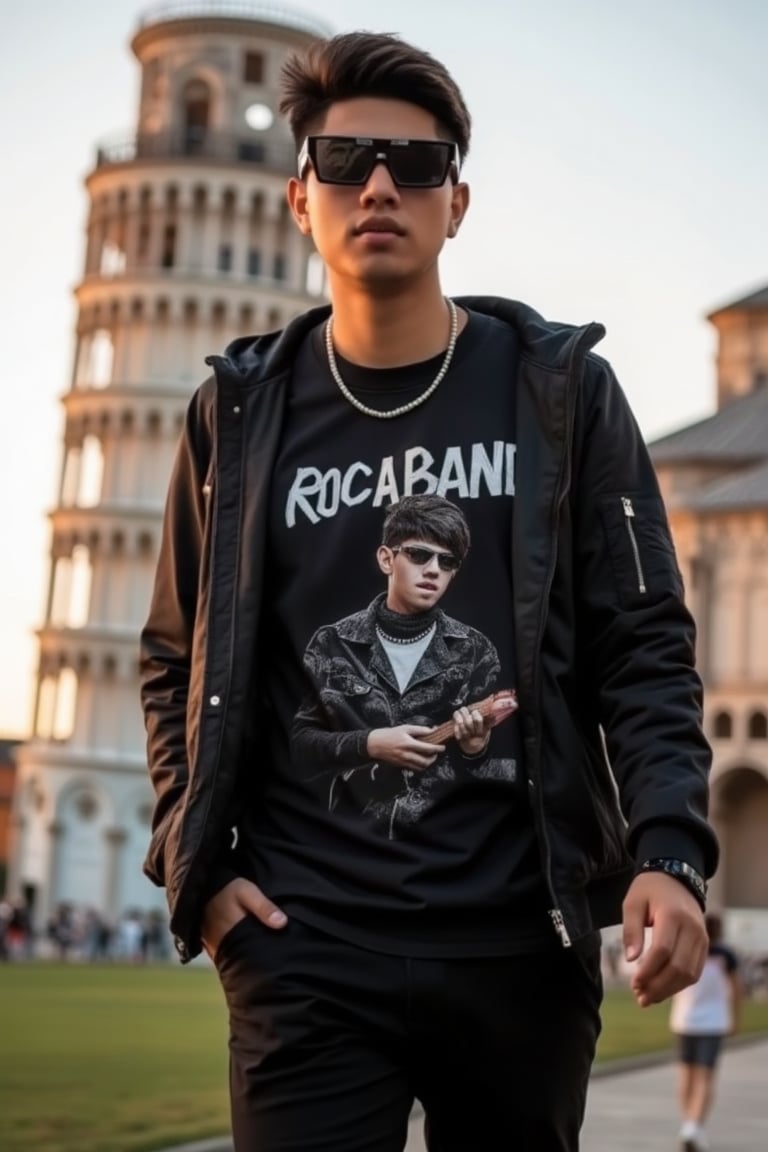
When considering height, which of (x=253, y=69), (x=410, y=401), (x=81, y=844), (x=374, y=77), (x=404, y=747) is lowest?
(x=404, y=747)

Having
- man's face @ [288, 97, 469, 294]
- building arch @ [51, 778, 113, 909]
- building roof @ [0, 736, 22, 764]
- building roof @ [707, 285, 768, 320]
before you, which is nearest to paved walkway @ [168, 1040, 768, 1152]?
man's face @ [288, 97, 469, 294]

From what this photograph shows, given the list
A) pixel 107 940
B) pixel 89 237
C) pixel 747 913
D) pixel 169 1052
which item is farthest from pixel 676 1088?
pixel 89 237

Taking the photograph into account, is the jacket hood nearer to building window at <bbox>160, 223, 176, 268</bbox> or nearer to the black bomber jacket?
the black bomber jacket

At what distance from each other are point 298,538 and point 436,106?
0.78m

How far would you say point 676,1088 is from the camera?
1650cm

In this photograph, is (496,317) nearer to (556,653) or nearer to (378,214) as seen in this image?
(378,214)

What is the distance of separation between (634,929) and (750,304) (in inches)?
3607

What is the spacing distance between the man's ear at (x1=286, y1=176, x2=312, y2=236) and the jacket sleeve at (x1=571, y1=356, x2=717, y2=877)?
0.59 meters

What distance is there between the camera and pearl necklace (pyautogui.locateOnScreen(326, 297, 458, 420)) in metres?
3.61

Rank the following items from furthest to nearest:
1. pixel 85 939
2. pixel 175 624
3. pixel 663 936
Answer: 1. pixel 85 939
2. pixel 175 624
3. pixel 663 936

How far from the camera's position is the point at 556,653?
136 inches

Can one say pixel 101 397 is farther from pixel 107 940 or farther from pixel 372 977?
pixel 372 977

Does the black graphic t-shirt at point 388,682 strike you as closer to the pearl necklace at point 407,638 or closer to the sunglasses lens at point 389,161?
the pearl necklace at point 407,638

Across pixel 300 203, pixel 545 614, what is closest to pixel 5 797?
pixel 300 203
